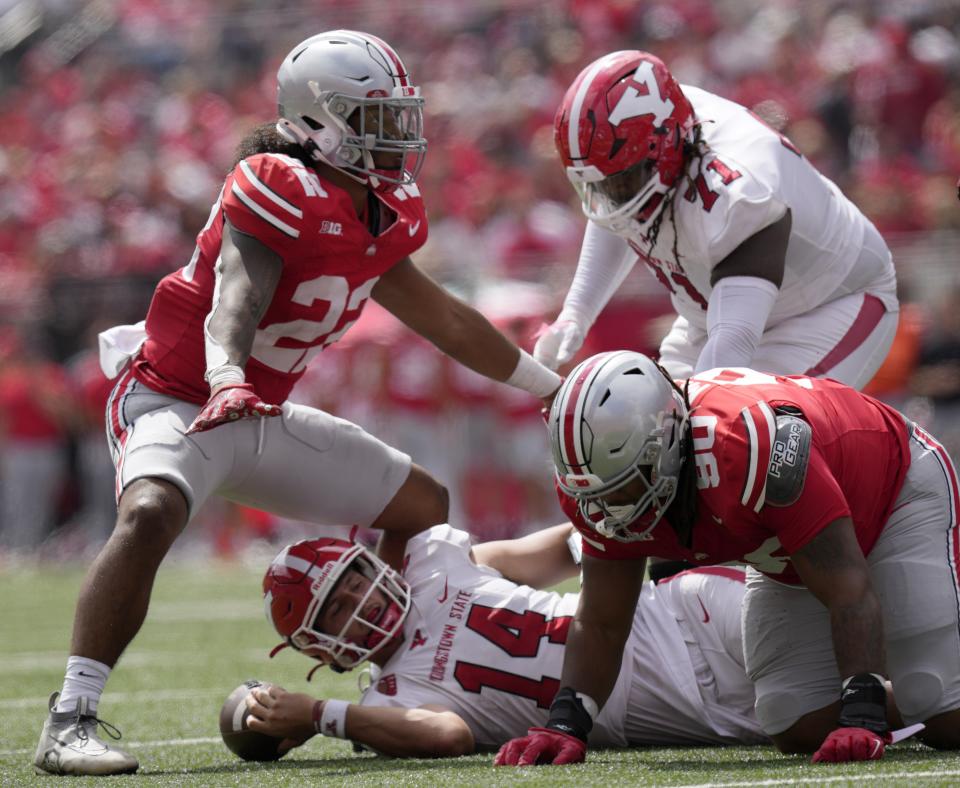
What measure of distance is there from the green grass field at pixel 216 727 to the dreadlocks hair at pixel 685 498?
1.63 feet

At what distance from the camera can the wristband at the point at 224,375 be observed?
144 inches

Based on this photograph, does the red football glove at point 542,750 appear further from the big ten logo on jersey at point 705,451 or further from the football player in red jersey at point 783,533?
the big ten logo on jersey at point 705,451

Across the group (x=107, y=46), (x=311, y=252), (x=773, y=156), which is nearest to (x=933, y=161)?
(x=773, y=156)

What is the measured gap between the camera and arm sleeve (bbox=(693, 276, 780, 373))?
4.09 meters

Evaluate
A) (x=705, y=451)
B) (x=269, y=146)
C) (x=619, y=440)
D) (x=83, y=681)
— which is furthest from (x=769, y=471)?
(x=269, y=146)

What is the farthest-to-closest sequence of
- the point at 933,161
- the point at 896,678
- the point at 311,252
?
the point at 933,161 < the point at 311,252 < the point at 896,678

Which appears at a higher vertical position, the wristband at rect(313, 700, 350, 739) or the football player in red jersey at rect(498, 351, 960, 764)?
the football player in red jersey at rect(498, 351, 960, 764)

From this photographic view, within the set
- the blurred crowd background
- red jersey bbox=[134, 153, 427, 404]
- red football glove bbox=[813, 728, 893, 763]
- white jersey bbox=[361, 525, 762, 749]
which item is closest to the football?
white jersey bbox=[361, 525, 762, 749]

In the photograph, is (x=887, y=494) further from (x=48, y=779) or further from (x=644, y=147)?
(x=48, y=779)

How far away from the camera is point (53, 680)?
5906 millimetres

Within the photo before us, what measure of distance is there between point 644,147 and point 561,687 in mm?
1562

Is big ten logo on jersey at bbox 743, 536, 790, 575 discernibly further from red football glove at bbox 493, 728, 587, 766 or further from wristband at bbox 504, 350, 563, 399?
wristband at bbox 504, 350, 563, 399

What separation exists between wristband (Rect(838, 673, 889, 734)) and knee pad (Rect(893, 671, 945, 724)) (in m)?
0.33

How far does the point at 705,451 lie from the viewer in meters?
3.17
